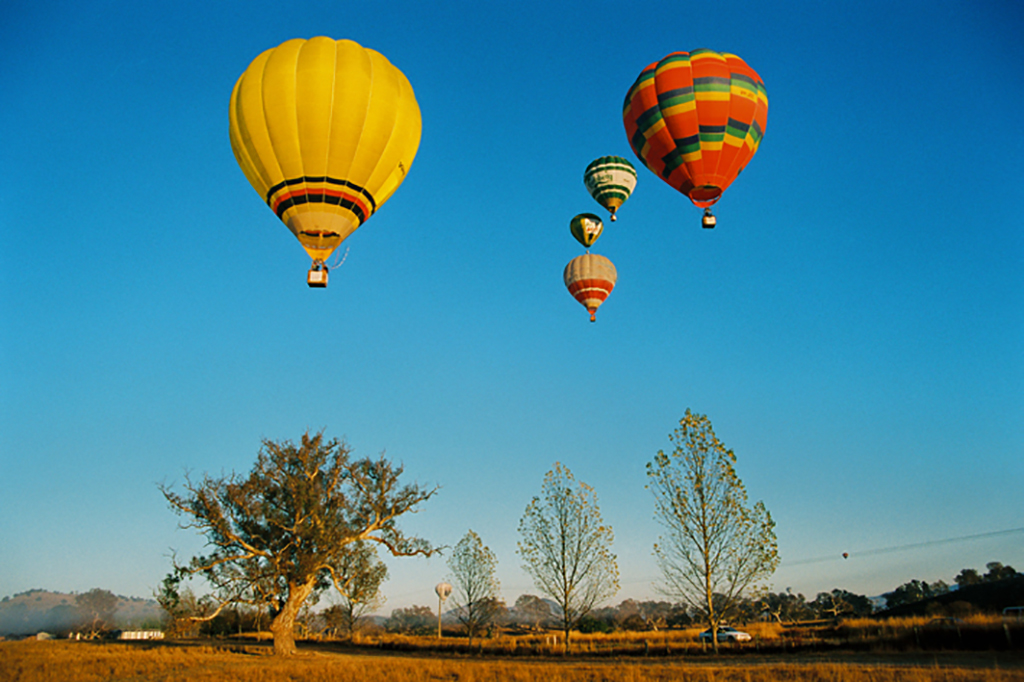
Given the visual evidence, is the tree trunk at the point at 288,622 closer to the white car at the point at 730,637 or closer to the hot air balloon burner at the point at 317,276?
the hot air balloon burner at the point at 317,276

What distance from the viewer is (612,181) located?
90.7 ft

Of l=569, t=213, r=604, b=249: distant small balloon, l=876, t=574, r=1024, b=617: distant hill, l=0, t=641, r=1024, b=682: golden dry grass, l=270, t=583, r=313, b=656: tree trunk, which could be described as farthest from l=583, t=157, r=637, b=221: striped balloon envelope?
l=876, t=574, r=1024, b=617: distant hill

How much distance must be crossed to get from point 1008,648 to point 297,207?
2780 centimetres

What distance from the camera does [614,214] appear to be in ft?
92.2

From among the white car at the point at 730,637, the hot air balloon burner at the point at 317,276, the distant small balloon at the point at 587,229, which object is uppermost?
the distant small balloon at the point at 587,229

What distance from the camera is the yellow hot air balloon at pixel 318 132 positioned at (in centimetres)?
1752

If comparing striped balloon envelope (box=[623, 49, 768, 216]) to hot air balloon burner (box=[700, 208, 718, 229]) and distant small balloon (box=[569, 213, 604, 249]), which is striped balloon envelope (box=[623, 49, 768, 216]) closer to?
hot air balloon burner (box=[700, 208, 718, 229])

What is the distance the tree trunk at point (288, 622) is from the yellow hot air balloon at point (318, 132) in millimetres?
15855

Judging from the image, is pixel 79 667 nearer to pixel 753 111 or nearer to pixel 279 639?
pixel 279 639

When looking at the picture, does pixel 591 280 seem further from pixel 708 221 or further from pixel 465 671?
pixel 465 671

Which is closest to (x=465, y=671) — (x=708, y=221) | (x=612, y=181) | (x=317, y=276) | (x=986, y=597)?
(x=317, y=276)

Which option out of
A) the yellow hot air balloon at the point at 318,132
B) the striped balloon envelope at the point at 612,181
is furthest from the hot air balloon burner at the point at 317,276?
the striped balloon envelope at the point at 612,181

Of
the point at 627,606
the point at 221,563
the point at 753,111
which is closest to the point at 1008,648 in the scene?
the point at 753,111

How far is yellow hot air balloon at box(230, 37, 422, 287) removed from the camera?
1752 centimetres
